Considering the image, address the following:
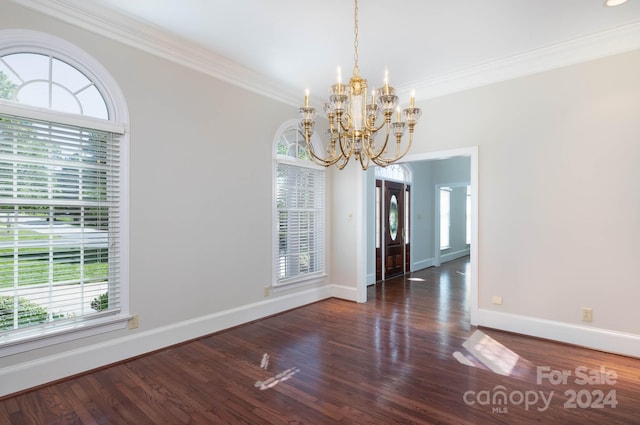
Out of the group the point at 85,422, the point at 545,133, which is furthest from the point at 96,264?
the point at 545,133

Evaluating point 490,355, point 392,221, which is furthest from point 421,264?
point 490,355

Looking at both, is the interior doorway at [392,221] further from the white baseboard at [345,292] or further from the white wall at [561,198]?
the white wall at [561,198]

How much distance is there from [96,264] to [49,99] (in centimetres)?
139

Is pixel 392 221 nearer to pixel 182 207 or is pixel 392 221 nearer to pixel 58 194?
pixel 182 207

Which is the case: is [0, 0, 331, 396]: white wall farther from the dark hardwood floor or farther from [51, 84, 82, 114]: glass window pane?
[51, 84, 82, 114]: glass window pane

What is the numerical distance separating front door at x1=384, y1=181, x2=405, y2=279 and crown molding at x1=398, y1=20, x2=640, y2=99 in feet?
9.32

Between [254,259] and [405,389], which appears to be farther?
[254,259]

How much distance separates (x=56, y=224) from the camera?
2.61 m

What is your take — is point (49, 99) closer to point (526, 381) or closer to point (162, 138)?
point (162, 138)

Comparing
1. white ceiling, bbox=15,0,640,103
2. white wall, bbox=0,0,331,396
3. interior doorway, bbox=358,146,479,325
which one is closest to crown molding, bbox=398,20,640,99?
white ceiling, bbox=15,0,640,103

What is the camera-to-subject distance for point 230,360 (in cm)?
297

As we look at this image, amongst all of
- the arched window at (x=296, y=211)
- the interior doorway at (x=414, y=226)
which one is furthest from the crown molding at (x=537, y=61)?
the arched window at (x=296, y=211)

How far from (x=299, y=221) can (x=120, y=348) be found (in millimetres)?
2618

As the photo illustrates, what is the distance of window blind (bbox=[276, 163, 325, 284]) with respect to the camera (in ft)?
14.8
